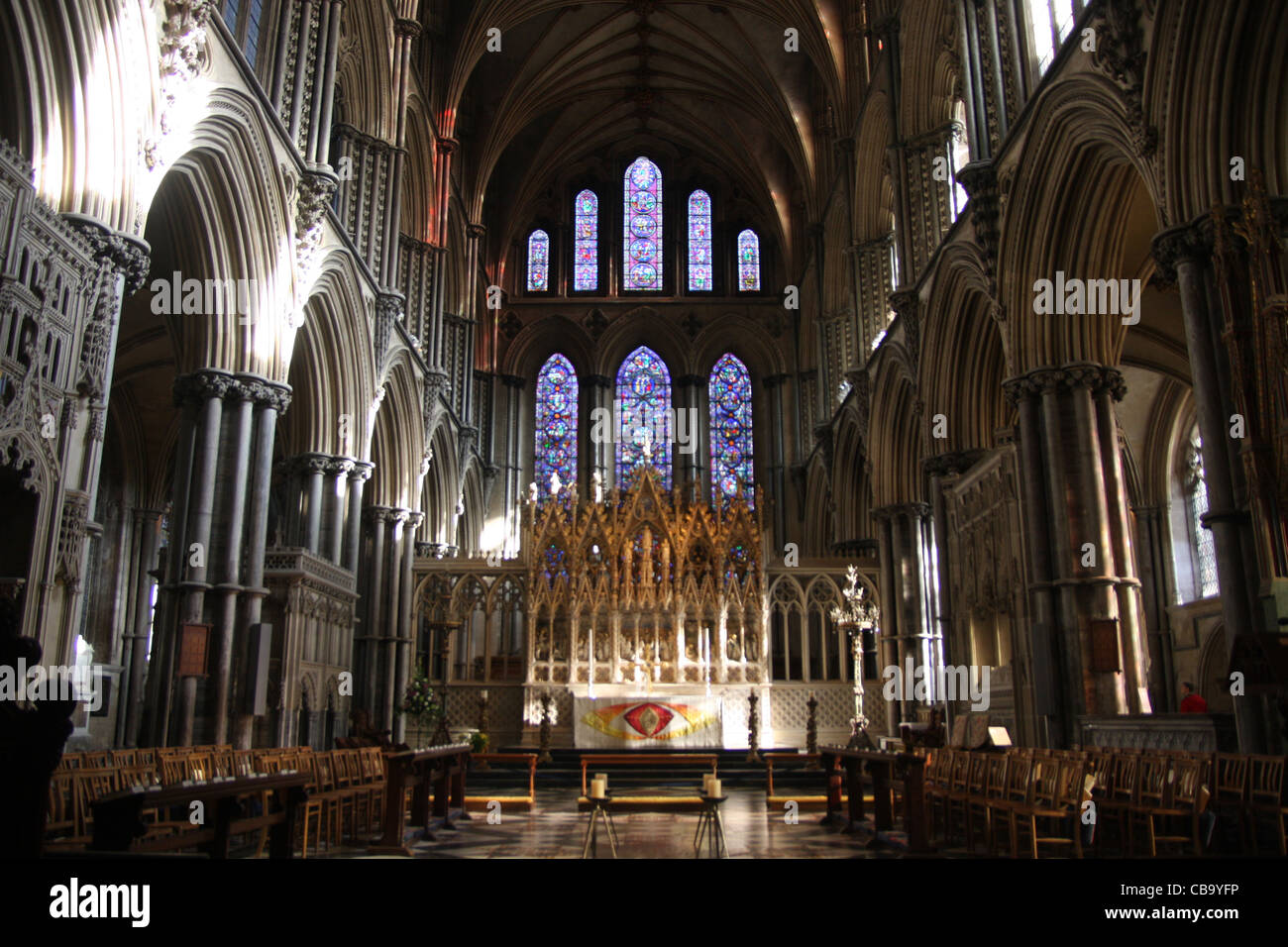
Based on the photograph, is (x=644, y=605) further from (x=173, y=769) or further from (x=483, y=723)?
(x=173, y=769)

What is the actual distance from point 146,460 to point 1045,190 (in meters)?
18.7

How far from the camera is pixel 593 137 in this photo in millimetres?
34156

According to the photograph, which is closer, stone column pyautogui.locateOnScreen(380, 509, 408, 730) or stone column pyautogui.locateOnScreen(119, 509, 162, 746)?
stone column pyautogui.locateOnScreen(380, 509, 408, 730)

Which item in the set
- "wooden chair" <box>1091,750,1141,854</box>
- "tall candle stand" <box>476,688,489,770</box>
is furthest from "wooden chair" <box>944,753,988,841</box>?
"tall candle stand" <box>476,688,489,770</box>

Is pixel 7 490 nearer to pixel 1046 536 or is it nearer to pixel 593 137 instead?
pixel 1046 536

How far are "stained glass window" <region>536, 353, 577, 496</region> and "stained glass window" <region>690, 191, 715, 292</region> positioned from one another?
16.7 feet

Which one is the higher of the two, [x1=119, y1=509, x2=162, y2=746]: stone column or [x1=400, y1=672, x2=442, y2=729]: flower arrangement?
[x1=119, y1=509, x2=162, y2=746]: stone column

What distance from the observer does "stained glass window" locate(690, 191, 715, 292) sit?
34.6m

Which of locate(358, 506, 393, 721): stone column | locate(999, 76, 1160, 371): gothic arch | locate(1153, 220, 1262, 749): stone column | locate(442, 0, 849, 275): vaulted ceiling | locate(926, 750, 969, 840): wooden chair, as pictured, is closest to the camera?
locate(926, 750, 969, 840): wooden chair

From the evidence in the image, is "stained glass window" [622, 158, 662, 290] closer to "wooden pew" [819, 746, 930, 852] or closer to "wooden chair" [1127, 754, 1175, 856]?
"wooden pew" [819, 746, 930, 852]

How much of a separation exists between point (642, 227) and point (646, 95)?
164 inches

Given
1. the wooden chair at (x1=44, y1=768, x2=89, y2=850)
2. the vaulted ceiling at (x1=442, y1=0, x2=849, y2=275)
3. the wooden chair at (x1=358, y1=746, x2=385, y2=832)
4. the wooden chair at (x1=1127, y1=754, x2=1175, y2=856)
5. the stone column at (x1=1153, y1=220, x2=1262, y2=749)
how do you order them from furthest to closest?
the vaulted ceiling at (x1=442, y1=0, x2=849, y2=275) < the wooden chair at (x1=358, y1=746, x2=385, y2=832) < the stone column at (x1=1153, y1=220, x2=1262, y2=749) < the wooden chair at (x1=1127, y1=754, x2=1175, y2=856) < the wooden chair at (x1=44, y1=768, x2=89, y2=850)

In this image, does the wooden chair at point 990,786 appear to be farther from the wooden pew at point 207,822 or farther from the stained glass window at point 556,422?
the stained glass window at point 556,422

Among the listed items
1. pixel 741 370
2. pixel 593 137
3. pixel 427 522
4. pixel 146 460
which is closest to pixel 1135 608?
pixel 427 522
